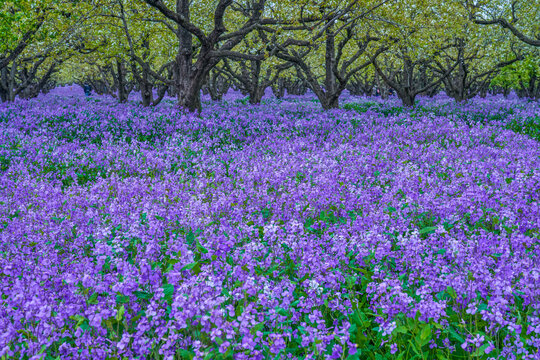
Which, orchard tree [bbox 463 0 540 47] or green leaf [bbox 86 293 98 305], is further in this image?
orchard tree [bbox 463 0 540 47]

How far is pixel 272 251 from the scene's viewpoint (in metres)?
4.01

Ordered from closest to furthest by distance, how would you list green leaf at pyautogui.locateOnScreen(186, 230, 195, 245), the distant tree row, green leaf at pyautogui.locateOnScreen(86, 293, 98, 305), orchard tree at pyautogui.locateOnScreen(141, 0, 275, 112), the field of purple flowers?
the field of purple flowers, green leaf at pyautogui.locateOnScreen(86, 293, 98, 305), green leaf at pyautogui.locateOnScreen(186, 230, 195, 245), orchard tree at pyautogui.locateOnScreen(141, 0, 275, 112), the distant tree row

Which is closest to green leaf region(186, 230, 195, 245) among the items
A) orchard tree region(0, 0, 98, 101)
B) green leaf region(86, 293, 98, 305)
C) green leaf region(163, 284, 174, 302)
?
green leaf region(163, 284, 174, 302)

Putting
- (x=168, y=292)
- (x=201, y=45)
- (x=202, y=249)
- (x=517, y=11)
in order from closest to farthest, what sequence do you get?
(x=168, y=292) → (x=202, y=249) → (x=201, y=45) → (x=517, y=11)

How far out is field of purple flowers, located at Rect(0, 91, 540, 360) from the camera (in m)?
2.62

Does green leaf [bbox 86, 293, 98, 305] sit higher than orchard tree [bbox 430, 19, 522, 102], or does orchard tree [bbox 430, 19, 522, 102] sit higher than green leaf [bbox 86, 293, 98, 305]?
orchard tree [bbox 430, 19, 522, 102]

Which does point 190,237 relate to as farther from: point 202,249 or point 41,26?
point 41,26

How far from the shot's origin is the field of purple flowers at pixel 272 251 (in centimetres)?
262

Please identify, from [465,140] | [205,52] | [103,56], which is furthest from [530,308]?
[103,56]

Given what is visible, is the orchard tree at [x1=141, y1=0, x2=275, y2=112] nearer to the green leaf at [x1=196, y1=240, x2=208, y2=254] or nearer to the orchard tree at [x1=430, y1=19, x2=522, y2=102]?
the green leaf at [x1=196, y1=240, x2=208, y2=254]

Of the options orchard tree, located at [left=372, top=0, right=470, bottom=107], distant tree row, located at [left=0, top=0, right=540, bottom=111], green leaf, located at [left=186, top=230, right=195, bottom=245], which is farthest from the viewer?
orchard tree, located at [left=372, top=0, right=470, bottom=107]

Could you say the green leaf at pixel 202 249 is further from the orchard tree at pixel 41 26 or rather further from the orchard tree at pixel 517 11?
the orchard tree at pixel 517 11

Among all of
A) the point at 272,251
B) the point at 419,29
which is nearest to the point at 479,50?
the point at 419,29

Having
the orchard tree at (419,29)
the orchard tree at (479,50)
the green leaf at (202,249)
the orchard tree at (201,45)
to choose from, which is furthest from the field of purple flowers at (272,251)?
the orchard tree at (479,50)
